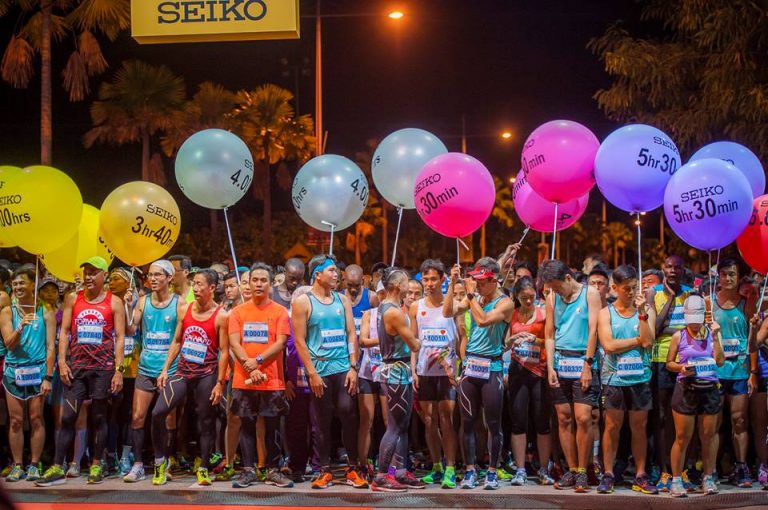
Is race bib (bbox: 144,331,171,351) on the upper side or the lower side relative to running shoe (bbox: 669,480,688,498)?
upper

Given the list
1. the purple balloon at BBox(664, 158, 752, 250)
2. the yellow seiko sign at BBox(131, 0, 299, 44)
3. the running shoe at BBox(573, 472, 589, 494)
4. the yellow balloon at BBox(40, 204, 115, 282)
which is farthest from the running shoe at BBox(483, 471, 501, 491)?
the yellow seiko sign at BBox(131, 0, 299, 44)

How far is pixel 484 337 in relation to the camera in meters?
8.95

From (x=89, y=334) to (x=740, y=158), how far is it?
290 inches

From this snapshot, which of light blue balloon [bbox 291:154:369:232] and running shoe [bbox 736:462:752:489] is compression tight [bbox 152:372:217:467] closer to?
light blue balloon [bbox 291:154:369:232]

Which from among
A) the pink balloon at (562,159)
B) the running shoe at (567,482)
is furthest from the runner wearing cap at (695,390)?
the pink balloon at (562,159)

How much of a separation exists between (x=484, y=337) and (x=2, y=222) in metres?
5.35

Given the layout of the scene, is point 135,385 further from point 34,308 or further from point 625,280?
point 625,280

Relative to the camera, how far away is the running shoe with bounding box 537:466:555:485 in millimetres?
8930

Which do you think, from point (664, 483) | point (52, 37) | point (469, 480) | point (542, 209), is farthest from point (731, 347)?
point (52, 37)

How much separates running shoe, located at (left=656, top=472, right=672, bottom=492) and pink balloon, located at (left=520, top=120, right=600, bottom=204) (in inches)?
119

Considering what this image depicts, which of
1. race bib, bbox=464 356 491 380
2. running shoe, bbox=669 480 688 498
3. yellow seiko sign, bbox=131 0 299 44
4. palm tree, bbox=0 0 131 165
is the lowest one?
running shoe, bbox=669 480 688 498

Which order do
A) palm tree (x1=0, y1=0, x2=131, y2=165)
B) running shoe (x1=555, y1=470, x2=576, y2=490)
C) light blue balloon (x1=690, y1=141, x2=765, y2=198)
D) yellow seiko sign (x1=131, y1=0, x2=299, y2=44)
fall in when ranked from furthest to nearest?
palm tree (x1=0, y1=0, x2=131, y2=165), yellow seiko sign (x1=131, y1=0, x2=299, y2=44), light blue balloon (x1=690, y1=141, x2=765, y2=198), running shoe (x1=555, y1=470, x2=576, y2=490)

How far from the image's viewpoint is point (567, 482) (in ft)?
28.6

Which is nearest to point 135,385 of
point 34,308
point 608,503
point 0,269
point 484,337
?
point 34,308
